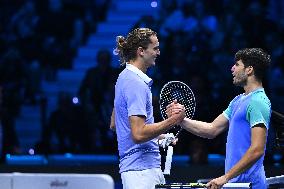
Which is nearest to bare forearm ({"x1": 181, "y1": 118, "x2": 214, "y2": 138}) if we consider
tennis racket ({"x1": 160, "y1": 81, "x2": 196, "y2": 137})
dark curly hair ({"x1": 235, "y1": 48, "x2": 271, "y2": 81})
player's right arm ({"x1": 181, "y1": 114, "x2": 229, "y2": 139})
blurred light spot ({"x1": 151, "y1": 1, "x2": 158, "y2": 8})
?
player's right arm ({"x1": 181, "y1": 114, "x2": 229, "y2": 139})

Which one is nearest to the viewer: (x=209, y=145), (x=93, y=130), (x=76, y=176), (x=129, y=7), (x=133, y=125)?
(x=76, y=176)

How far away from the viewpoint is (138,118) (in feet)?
15.1

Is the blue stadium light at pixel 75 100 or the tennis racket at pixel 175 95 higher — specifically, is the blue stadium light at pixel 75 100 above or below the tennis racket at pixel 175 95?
above

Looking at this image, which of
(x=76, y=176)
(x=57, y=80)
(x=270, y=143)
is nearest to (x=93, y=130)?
(x=57, y=80)

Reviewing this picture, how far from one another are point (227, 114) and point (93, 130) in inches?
194

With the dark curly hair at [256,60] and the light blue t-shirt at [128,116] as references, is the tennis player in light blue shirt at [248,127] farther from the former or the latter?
the light blue t-shirt at [128,116]

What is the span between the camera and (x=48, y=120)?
10391mm

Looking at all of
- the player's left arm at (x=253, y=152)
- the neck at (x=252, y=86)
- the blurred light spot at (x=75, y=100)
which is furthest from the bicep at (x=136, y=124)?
the blurred light spot at (x=75, y=100)

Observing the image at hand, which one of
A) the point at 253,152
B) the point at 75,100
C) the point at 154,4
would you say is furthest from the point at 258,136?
the point at 154,4

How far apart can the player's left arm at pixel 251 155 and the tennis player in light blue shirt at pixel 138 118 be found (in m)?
0.42

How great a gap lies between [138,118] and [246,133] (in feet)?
2.18

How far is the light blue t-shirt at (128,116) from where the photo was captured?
4691 millimetres

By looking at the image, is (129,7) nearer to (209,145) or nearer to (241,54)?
(209,145)

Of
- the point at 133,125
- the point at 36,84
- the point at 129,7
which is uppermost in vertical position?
the point at 129,7
